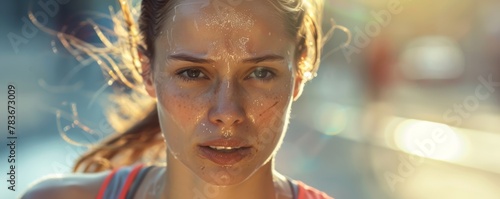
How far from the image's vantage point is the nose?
2.16m

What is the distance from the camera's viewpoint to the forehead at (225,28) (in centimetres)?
224

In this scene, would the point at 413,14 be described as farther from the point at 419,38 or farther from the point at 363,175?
the point at 363,175

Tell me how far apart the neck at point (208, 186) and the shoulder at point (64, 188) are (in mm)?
248

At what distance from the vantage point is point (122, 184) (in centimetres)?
257

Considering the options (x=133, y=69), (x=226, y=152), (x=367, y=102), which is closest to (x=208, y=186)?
(x=226, y=152)

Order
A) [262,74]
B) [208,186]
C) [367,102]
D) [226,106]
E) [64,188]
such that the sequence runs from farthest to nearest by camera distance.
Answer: [367,102] → [64,188] → [208,186] → [262,74] → [226,106]

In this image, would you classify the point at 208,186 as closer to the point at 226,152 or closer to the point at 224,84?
the point at 226,152

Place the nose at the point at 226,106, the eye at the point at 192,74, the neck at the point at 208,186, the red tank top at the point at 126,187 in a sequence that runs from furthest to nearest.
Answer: the red tank top at the point at 126,187 → the neck at the point at 208,186 → the eye at the point at 192,74 → the nose at the point at 226,106

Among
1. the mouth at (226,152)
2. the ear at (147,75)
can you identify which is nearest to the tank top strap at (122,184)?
the ear at (147,75)

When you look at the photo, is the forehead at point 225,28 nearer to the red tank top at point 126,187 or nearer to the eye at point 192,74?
the eye at point 192,74

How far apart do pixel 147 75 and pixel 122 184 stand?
0.39 m

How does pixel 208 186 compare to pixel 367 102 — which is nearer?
pixel 208 186

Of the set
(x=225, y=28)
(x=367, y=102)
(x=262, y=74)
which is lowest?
(x=367, y=102)

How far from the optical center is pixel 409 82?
54.4ft
